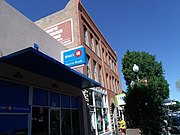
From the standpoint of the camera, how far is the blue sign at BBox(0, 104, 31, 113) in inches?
266

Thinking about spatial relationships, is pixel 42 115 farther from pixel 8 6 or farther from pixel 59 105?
pixel 8 6

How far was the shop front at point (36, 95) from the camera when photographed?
6.95 m

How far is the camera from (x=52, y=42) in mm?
11445

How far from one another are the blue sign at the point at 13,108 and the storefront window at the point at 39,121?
0.65 meters

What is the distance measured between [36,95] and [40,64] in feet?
6.80

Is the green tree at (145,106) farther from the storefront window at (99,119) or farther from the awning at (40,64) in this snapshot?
the storefront window at (99,119)

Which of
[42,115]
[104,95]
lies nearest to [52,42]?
[42,115]

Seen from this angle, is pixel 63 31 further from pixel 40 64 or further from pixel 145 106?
pixel 145 106

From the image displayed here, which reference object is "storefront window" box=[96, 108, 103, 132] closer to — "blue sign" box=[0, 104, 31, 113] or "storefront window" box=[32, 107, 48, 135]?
"storefront window" box=[32, 107, 48, 135]

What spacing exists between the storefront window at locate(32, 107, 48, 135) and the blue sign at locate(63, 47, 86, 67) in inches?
137

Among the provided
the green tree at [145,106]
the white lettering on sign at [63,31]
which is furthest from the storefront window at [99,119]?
the white lettering on sign at [63,31]

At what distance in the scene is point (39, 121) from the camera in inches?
346

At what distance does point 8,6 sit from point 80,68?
7217 millimetres

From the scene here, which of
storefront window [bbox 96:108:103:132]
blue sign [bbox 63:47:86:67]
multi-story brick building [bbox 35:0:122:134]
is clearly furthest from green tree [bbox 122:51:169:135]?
storefront window [bbox 96:108:103:132]
